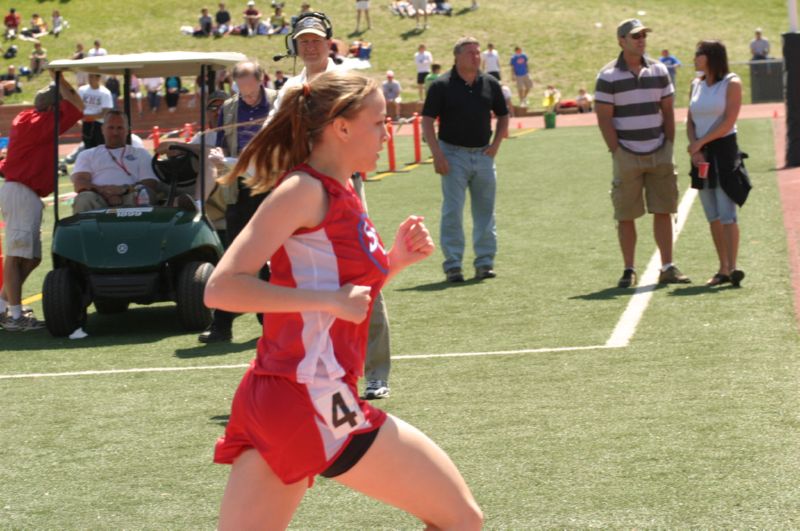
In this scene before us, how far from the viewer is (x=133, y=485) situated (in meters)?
6.29

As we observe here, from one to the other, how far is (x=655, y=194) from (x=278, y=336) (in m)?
8.23

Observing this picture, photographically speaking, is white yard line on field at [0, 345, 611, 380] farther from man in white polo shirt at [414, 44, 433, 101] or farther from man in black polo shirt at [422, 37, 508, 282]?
man in white polo shirt at [414, 44, 433, 101]

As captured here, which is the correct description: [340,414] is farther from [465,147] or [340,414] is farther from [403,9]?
[403,9]

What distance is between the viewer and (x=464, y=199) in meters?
12.6

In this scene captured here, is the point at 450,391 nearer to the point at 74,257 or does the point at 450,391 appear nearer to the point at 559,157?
the point at 74,257

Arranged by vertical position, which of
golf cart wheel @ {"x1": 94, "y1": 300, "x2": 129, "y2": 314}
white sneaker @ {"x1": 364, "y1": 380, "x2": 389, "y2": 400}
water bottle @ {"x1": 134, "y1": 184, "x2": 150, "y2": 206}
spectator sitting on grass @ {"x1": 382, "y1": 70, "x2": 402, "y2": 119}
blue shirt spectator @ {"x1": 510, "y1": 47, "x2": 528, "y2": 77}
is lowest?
spectator sitting on grass @ {"x1": 382, "y1": 70, "x2": 402, "y2": 119}

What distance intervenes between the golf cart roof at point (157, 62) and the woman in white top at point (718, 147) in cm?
373

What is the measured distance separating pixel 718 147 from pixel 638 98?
0.77 meters

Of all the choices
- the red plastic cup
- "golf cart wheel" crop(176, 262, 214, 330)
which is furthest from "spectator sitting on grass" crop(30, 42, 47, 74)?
the red plastic cup

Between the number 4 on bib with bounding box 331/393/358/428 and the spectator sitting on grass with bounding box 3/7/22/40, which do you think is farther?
the spectator sitting on grass with bounding box 3/7/22/40

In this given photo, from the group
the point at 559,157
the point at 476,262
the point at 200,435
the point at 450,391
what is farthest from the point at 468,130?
the point at 559,157

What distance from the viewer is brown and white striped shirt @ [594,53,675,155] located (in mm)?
11391

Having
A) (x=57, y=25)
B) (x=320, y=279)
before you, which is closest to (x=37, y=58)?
(x=57, y=25)

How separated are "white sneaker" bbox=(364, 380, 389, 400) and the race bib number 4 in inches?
155
